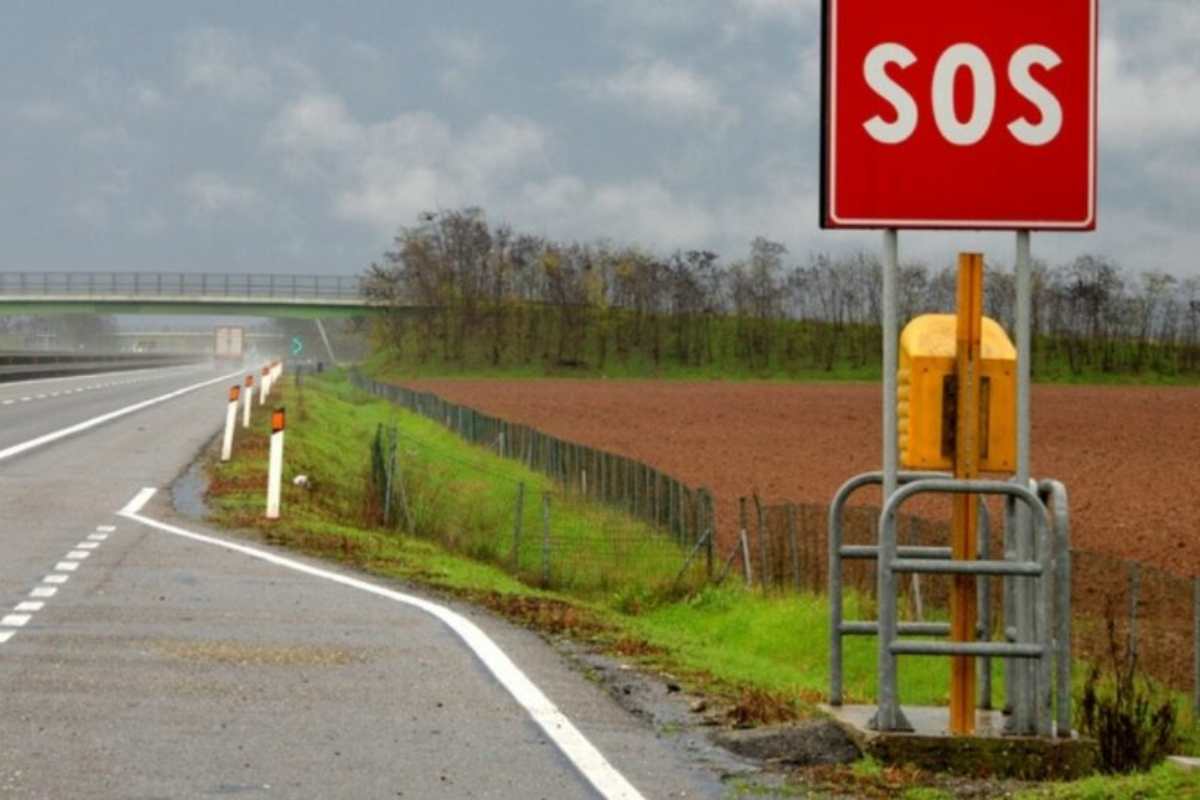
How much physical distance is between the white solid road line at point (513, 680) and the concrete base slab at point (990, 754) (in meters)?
1.18

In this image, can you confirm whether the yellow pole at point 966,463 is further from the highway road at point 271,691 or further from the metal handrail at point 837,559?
the highway road at point 271,691

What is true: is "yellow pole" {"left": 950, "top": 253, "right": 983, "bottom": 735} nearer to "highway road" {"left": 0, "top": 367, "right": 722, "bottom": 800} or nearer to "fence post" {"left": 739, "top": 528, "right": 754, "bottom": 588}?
"highway road" {"left": 0, "top": 367, "right": 722, "bottom": 800}

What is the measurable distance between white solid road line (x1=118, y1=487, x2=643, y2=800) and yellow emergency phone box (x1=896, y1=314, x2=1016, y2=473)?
73.3 inches

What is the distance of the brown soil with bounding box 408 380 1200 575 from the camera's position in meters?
35.4

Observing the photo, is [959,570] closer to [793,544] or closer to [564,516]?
[793,544]

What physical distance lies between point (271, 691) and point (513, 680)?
1.38 m

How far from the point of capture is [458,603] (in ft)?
54.3

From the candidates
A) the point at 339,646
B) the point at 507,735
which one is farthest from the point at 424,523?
the point at 507,735

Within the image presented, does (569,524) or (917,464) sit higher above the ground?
(917,464)

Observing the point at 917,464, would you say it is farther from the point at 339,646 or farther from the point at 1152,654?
the point at 1152,654

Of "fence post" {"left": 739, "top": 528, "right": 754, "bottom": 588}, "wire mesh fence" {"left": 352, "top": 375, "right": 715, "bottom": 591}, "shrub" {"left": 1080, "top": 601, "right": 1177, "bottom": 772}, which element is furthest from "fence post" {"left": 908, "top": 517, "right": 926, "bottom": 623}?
"shrub" {"left": 1080, "top": 601, "right": 1177, "bottom": 772}

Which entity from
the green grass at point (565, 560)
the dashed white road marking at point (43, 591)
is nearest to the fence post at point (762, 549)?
the green grass at point (565, 560)

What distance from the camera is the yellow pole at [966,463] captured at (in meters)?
9.43

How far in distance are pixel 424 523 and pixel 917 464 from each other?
1885 centimetres
